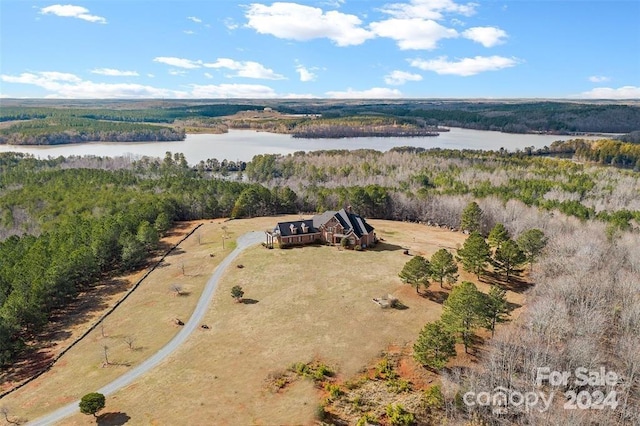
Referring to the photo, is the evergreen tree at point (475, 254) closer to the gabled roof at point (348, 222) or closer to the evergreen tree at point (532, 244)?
the evergreen tree at point (532, 244)

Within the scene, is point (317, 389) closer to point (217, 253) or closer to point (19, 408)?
point (19, 408)

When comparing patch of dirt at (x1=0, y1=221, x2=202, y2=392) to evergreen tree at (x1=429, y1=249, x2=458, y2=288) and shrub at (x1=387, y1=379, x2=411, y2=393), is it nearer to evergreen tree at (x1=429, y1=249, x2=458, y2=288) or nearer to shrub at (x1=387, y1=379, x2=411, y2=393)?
shrub at (x1=387, y1=379, x2=411, y2=393)

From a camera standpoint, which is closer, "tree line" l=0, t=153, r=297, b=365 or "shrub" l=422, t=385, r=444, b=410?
"shrub" l=422, t=385, r=444, b=410

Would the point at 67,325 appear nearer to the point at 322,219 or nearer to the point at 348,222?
the point at 322,219

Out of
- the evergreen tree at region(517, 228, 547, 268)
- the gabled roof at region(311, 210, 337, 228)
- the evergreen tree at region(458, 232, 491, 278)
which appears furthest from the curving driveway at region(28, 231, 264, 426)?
the evergreen tree at region(517, 228, 547, 268)

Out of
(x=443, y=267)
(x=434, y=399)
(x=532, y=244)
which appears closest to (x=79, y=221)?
(x=443, y=267)

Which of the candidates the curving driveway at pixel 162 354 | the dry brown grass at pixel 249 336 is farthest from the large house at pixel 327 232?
the curving driveway at pixel 162 354
